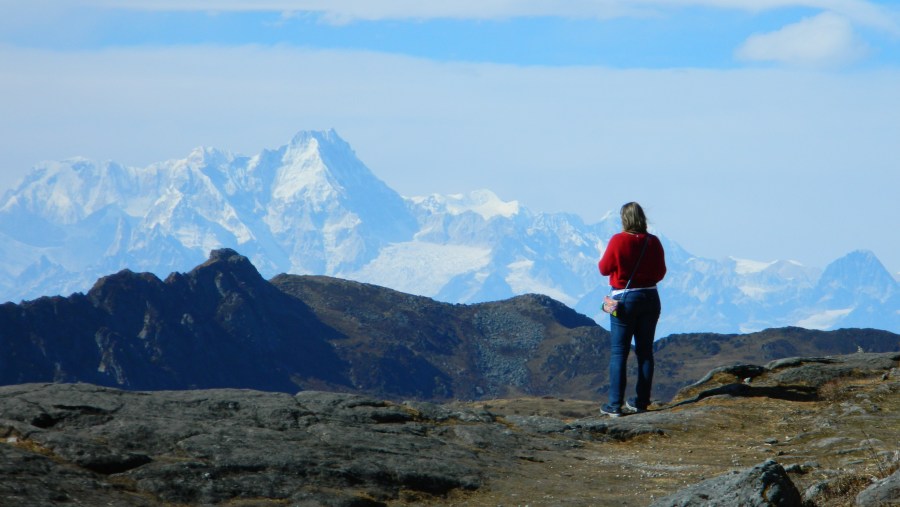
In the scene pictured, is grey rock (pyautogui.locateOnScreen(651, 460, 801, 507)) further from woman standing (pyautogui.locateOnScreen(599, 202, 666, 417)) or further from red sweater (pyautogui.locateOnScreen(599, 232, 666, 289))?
red sweater (pyautogui.locateOnScreen(599, 232, 666, 289))

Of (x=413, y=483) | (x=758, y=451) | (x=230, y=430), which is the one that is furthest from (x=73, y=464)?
(x=758, y=451)

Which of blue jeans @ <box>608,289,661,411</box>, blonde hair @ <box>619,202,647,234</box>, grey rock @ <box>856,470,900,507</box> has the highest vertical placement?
blonde hair @ <box>619,202,647,234</box>

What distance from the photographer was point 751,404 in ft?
83.5

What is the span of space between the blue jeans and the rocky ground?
0.99 meters

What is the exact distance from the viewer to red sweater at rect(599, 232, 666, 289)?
2381 cm

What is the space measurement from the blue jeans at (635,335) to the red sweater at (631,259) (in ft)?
1.02

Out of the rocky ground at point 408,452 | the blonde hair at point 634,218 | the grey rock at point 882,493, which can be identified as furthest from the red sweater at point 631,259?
the grey rock at point 882,493

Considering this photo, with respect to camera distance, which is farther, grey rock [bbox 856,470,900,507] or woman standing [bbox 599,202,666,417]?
woman standing [bbox 599,202,666,417]

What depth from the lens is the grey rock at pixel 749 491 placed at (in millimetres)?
13297

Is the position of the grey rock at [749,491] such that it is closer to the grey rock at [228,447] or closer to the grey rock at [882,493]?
the grey rock at [882,493]

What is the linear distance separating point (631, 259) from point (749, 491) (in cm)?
1081

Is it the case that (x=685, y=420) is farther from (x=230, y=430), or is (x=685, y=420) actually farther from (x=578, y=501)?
(x=230, y=430)

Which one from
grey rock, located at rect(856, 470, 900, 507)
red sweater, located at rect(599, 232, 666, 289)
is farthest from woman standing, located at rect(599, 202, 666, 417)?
grey rock, located at rect(856, 470, 900, 507)

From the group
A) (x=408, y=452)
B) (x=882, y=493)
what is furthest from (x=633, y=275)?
(x=882, y=493)
